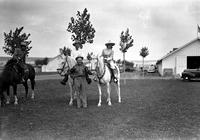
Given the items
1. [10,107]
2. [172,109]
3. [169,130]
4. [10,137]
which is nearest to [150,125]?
[169,130]

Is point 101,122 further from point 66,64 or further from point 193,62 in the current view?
point 193,62

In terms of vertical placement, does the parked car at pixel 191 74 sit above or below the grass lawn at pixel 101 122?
above

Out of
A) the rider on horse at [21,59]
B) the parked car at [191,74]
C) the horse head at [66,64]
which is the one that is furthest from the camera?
the parked car at [191,74]

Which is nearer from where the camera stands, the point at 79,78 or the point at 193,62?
the point at 79,78

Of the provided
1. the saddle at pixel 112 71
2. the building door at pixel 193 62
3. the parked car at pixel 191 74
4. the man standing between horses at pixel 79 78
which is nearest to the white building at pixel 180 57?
the building door at pixel 193 62

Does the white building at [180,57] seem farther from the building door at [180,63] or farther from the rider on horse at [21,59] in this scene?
the rider on horse at [21,59]

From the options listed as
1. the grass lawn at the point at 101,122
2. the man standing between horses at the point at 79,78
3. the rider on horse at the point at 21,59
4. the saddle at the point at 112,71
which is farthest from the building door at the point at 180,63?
the rider on horse at the point at 21,59

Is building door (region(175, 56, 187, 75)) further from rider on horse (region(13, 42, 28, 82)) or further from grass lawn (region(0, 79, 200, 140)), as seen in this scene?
rider on horse (region(13, 42, 28, 82))

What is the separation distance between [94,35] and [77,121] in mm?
26347

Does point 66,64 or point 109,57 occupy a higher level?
point 109,57

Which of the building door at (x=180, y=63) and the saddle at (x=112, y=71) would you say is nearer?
the saddle at (x=112, y=71)

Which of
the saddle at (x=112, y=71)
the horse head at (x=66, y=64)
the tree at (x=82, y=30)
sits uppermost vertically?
the tree at (x=82, y=30)

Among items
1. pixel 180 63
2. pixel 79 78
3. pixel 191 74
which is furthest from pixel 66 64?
pixel 180 63

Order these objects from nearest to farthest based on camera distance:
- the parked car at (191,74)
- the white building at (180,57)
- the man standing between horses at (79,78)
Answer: the man standing between horses at (79,78), the parked car at (191,74), the white building at (180,57)
